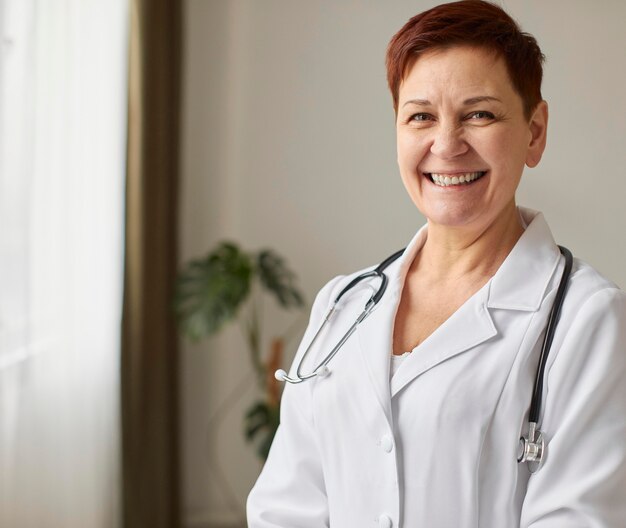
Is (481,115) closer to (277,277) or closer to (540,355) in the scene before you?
(540,355)

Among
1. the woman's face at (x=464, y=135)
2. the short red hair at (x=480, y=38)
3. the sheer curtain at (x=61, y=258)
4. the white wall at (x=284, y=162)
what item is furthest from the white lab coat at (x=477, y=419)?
the white wall at (x=284, y=162)

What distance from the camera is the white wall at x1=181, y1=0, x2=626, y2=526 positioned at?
3768mm

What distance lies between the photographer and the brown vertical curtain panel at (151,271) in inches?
121

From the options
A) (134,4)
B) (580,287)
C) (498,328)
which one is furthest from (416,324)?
(134,4)

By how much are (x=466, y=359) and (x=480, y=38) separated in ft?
1.50

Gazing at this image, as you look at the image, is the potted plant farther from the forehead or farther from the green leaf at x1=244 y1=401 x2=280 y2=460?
the forehead

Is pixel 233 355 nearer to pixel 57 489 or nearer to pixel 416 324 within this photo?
pixel 57 489

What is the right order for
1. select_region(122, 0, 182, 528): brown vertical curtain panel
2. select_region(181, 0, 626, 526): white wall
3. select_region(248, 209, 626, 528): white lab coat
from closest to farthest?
select_region(248, 209, 626, 528): white lab coat, select_region(122, 0, 182, 528): brown vertical curtain panel, select_region(181, 0, 626, 526): white wall

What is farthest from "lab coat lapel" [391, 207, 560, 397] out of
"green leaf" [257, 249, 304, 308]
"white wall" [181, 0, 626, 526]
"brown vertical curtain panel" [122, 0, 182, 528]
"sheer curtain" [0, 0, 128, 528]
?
"white wall" [181, 0, 626, 526]

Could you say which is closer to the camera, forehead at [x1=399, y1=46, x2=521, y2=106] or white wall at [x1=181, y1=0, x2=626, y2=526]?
forehead at [x1=399, y1=46, x2=521, y2=106]

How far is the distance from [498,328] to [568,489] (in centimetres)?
25

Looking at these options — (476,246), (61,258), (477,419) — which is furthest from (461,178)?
(61,258)

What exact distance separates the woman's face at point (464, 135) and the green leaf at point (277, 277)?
7.25ft

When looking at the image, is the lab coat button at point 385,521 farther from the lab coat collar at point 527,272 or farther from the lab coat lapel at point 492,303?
the lab coat collar at point 527,272
